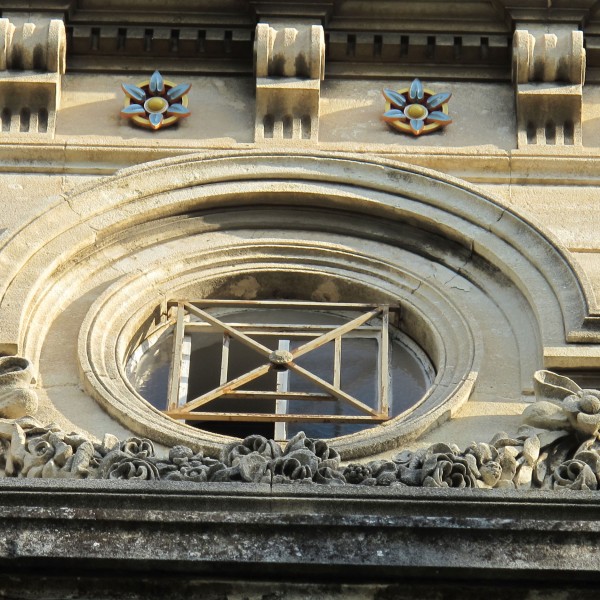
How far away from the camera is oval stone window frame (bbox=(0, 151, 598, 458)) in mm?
17484

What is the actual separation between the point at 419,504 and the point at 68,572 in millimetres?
2005

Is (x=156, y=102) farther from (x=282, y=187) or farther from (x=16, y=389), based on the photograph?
(x=16, y=389)

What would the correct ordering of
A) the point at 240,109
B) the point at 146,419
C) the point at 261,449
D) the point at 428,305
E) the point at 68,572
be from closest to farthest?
the point at 68,572
the point at 261,449
the point at 146,419
the point at 428,305
the point at 240,109

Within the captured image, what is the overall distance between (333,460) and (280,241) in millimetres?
3281

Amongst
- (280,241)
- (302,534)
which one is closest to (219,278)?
(280,241)

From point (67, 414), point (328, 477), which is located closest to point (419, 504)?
point (328, 477)

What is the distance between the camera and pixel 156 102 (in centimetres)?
1938

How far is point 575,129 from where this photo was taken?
19172 millimetres

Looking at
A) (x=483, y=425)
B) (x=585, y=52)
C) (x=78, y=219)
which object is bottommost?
(x=483, y=425)

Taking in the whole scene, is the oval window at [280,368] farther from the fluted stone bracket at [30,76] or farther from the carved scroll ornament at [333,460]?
the fluted stone bracket at [30,76]

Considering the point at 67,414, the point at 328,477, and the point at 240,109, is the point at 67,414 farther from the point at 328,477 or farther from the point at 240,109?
the point at 240,109

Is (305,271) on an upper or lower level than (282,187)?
lower

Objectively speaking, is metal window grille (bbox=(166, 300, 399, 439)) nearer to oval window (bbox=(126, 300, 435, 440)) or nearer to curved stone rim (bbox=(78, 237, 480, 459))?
oval window (bbox=(126, 300, 435, 440))

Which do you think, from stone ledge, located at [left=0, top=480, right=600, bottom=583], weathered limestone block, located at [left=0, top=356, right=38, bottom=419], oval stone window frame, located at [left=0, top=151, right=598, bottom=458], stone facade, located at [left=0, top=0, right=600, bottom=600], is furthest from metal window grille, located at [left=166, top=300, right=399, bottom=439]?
stone ledge, located at [left=0, top=480, right=600, bottom=583]
